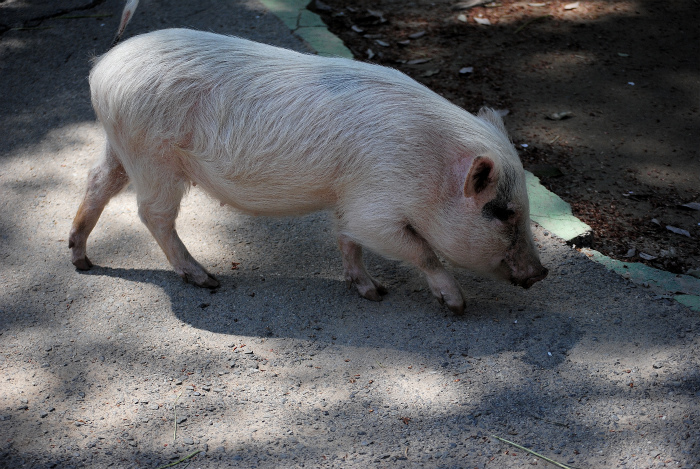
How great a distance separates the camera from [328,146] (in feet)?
9.89

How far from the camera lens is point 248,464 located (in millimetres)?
2463

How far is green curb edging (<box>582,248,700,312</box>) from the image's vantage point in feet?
10.7

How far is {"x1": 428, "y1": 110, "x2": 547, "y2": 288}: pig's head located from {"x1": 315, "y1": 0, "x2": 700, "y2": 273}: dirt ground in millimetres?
875

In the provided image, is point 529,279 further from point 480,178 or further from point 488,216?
point 480,178

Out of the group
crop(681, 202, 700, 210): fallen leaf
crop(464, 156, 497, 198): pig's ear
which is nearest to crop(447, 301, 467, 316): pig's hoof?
crop(464, 156, 497, 198): pig's ear

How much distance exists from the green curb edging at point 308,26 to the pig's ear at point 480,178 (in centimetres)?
268

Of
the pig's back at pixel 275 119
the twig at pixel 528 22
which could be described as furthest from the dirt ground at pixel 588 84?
the pig's back at pixel 275 119

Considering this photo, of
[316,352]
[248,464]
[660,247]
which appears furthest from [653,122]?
[248,464]

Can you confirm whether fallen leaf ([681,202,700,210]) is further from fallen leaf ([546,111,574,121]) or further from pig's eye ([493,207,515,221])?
pig's eye ([493,207,515,221])

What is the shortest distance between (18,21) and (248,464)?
17.0 feet

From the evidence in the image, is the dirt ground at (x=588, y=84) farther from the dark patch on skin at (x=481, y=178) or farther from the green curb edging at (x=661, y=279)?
the dark patch on skin at (x=481, y=178)

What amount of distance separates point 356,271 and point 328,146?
728 millimetres

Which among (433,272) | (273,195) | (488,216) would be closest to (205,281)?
(273,195)

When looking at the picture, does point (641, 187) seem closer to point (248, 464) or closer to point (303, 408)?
point (303, 408)
